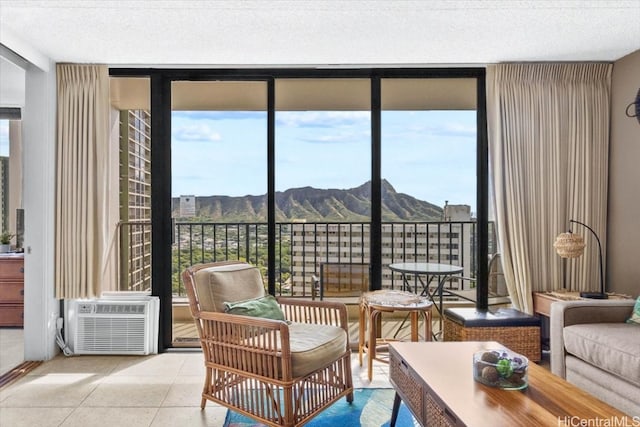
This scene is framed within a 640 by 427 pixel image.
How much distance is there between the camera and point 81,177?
10.9 ft

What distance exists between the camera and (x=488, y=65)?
3.38 m

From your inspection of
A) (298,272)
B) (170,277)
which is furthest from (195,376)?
(298,272)

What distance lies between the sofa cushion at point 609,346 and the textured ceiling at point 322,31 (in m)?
1.89

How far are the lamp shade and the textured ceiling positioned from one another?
4.61ft

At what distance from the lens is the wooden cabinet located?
407cm

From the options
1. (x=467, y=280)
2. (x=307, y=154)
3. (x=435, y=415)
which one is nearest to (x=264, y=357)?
(x=435, y=415)

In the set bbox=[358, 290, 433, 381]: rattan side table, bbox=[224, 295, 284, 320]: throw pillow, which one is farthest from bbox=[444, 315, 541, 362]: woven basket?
bbox=[224, 295, 284, 320]: throw pillow

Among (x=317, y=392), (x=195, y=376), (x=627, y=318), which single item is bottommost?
(x=195, y=376)

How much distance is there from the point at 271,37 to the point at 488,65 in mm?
1807

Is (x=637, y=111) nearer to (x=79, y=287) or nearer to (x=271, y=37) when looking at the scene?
(x=271, y=37)

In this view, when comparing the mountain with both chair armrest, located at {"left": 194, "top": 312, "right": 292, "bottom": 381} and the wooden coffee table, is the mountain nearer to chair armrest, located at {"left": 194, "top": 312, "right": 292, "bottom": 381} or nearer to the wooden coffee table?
chair armrest, located at {"left": 194, "top": 312, "right": 292, "bottom": 381}

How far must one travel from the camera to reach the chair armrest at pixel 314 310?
2539mm

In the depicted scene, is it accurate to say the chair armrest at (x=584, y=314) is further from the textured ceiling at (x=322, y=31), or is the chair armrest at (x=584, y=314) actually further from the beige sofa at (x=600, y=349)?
the textured ceiling at (x=322, y=31)

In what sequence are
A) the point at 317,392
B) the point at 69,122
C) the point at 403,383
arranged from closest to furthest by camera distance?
1. the point at 403,383
2. the point at 317,392
3. the point at 69,122
